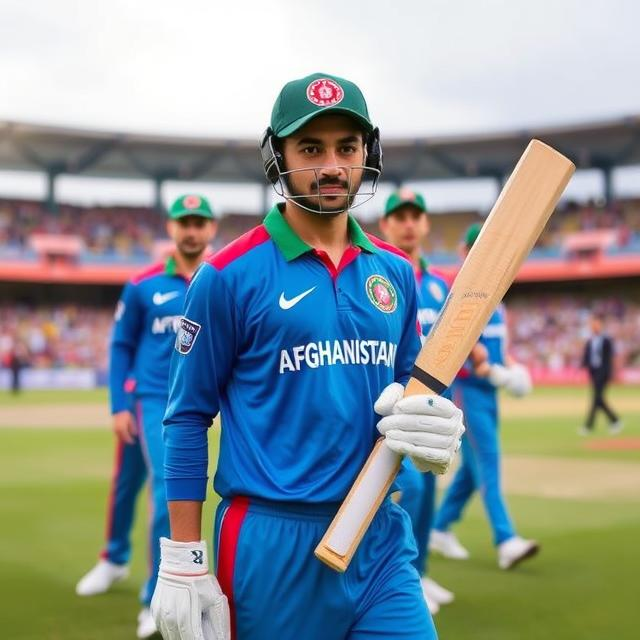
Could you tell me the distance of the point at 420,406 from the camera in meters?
2.53

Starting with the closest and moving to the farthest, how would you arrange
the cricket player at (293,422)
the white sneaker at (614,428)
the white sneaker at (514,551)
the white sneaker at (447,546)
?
the cricket player at (293,422)
the white sneaker at (514,551)
the white sneaker at (447,546)
the white sneaker at (614,428)

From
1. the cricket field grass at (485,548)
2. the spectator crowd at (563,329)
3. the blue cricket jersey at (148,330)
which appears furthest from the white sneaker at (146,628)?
the spectator crowd at (563,329)

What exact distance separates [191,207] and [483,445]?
9.16ft

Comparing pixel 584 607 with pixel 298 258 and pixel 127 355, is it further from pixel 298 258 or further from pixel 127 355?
pixel 298 258

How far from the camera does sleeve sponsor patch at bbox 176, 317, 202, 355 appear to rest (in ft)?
8.69

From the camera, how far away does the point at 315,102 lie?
265cm

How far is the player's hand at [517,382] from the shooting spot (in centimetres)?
671

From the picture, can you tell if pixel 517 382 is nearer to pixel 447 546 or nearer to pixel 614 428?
pixel 447 546

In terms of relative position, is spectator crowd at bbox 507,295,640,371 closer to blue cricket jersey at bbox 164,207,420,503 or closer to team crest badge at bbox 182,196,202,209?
team crest badge at bbox 182,196,202,209

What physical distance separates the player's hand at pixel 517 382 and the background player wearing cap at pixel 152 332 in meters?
2.52

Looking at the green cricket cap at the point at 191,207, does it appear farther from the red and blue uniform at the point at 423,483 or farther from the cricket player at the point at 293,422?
the cricket player at the point at 293,422

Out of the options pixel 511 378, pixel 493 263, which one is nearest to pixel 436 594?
pixel 511 378

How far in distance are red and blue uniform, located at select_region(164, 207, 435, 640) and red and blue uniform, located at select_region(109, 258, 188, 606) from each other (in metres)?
2.62

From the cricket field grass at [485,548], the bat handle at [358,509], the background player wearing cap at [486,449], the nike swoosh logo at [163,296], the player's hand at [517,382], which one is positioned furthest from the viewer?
the player's hand at [517,382]
